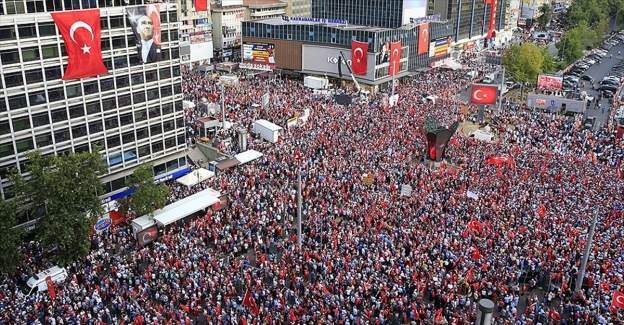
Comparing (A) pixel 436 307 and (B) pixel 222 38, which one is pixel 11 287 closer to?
(A) pixel 436 307

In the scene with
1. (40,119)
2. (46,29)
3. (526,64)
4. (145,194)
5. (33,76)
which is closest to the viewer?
(46,29)

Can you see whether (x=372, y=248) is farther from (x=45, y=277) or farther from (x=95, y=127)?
(x=95, y=127)

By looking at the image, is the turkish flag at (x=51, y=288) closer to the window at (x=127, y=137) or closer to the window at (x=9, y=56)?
the window at (x=9, y=56)

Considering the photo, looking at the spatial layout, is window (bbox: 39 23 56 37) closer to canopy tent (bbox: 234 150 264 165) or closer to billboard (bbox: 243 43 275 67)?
canopy tent (bbox: 234 150 264 165)

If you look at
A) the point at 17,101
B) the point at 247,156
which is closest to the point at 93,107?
the point at 17,101

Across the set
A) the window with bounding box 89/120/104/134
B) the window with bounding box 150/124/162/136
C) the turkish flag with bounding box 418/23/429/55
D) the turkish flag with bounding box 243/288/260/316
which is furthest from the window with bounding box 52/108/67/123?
the turkish flag with bounding box 418/23/429/55

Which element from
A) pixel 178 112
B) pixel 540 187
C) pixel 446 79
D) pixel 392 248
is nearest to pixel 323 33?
pixel 446 79
